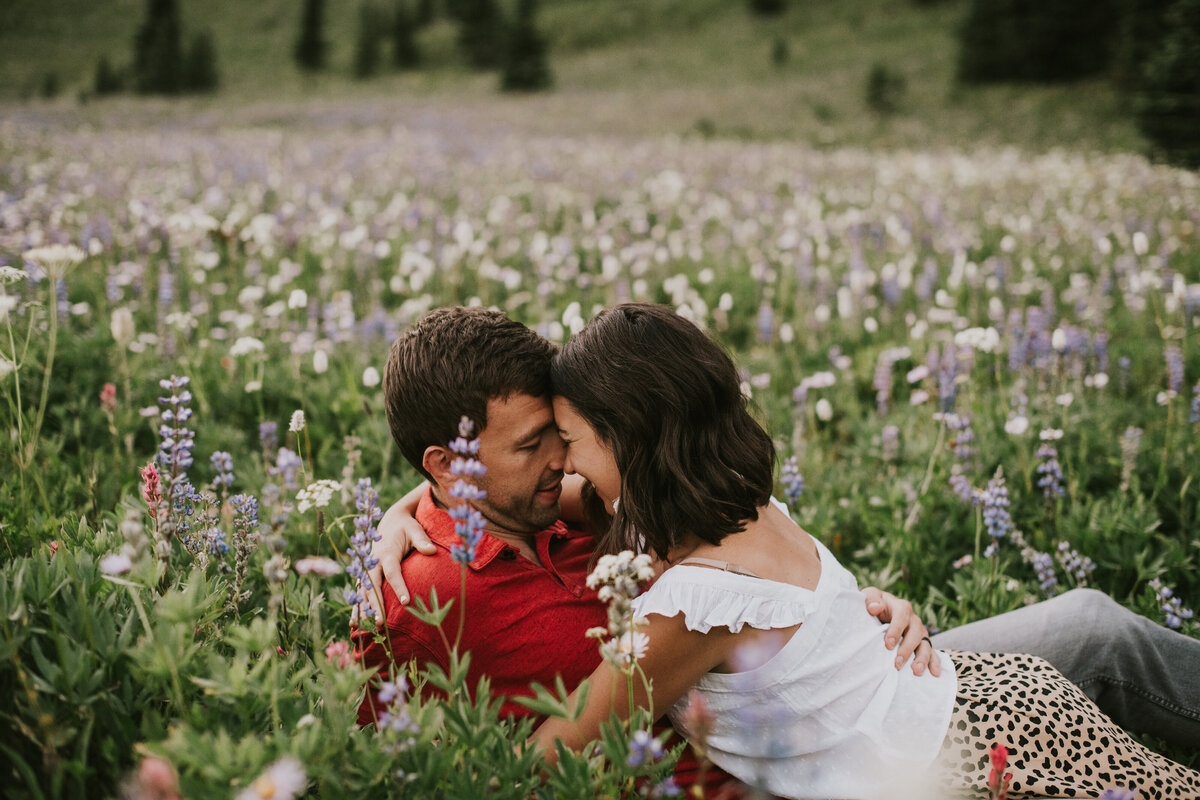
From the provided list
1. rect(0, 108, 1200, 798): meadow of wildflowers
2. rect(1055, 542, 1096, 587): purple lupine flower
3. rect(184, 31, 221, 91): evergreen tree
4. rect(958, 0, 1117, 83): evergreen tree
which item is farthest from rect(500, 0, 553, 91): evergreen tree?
rect(1055, 542, 1096, 587): purple lupine flower

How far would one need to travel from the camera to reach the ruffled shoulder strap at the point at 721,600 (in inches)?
77.7

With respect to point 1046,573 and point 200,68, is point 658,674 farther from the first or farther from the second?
point 200,68

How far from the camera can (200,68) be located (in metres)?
43.8

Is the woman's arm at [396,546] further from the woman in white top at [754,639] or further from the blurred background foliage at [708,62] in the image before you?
the blurred background foliage at [708,62]

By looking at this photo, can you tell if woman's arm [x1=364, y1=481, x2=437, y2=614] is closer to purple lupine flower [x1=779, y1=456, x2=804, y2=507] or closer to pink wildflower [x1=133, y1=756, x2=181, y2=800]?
pink wildflower [x1=133, y1=756, x2=181, y2=800]

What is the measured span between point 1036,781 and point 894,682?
1.22ft

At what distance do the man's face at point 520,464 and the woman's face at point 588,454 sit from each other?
0.07m

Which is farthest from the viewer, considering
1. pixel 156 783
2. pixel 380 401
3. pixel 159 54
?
pixel 159 54

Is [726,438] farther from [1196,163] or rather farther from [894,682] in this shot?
[1196,163]

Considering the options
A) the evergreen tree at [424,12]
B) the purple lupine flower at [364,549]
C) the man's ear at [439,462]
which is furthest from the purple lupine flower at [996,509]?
the evergreen tree at [424,12]

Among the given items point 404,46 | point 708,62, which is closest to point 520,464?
point 708,62

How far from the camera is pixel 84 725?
1.54 m

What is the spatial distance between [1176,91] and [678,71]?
27.0 meters

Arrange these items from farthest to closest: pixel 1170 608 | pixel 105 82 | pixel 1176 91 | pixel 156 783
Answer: pixel 105 82, pixel 1176 91, pixel 1170 608, pixel 156 783
